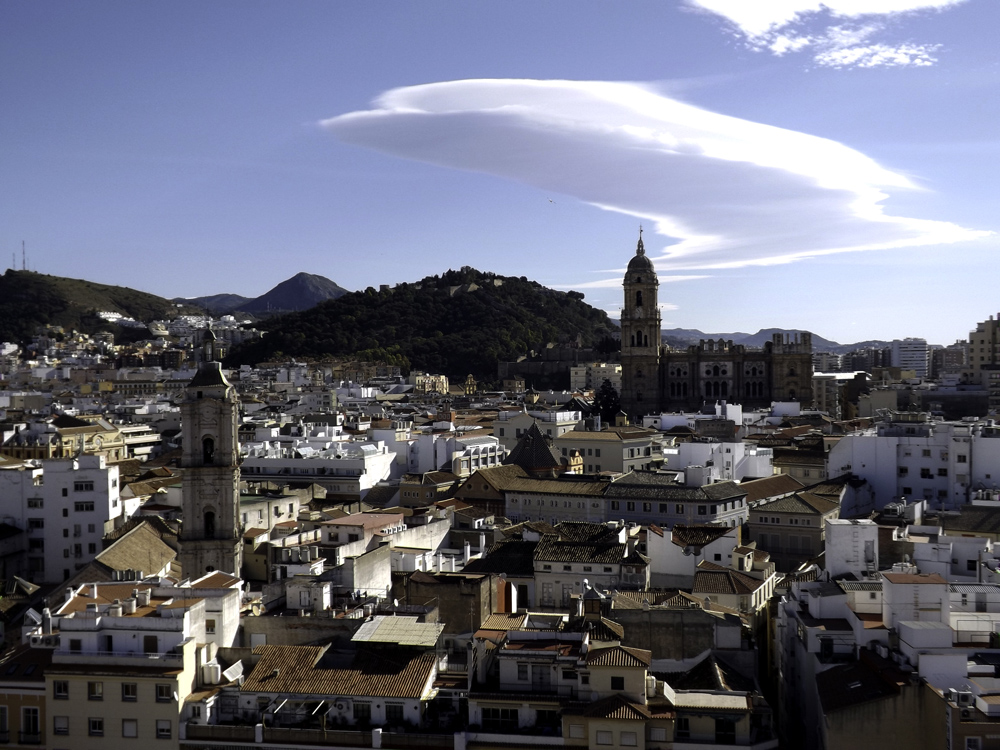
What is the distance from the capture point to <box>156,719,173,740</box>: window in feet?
62.8

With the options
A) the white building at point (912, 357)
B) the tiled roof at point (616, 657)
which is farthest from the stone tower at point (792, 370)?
the white building at point (912, 357)

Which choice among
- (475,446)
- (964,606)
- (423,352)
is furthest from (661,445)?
(423,352)

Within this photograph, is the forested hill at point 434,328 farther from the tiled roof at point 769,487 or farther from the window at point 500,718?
the window at point 500,718

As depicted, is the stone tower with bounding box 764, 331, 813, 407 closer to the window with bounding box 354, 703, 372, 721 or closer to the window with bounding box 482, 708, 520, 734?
the window with bounding box 482, 708, 520, 734

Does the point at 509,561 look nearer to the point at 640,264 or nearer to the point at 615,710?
the point at 615,710

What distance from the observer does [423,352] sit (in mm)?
148500

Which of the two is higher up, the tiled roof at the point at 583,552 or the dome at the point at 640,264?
the dome at the point at 640,264

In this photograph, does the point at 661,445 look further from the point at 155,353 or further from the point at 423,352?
the point at 155,353

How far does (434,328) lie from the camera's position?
156 m

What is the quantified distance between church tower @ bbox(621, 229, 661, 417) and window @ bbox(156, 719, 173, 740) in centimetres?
7464

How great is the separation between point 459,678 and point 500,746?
2287mm

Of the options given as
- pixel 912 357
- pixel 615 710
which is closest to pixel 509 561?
pixel 615 710

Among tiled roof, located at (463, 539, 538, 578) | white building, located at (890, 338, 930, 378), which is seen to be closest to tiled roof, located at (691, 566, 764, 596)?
tiled roof, located at (463, 539, 538, 578)

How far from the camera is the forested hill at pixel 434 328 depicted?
14738 centimetres
